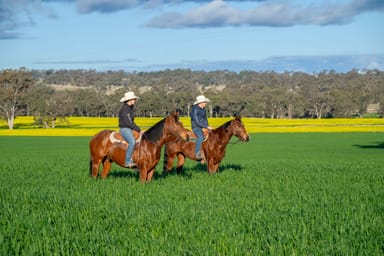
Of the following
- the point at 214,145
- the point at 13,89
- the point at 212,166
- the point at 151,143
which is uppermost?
the point at 13,89

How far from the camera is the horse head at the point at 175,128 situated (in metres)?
14.9

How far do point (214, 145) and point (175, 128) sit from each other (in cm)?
254

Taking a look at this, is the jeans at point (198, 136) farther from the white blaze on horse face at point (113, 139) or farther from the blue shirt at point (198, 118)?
the white blaze on horse face at point (113, 139)

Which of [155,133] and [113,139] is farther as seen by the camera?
[113,139]

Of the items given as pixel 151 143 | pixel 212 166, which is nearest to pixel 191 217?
pixel 151 143

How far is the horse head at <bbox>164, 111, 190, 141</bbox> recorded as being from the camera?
48.9 feet

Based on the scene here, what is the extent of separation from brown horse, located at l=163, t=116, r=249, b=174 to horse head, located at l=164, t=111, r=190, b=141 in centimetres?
221

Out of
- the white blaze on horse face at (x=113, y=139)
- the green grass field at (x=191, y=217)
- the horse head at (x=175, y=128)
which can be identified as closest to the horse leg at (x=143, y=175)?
the green grass field at (x=191, y=217)

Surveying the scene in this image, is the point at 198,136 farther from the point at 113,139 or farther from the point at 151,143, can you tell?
the point at 113,139

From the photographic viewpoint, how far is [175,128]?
588 inches

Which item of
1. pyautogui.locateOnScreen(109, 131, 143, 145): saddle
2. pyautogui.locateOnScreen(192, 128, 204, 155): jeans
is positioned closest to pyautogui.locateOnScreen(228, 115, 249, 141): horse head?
pyautogui.locateOnScreen(192, 128, 204, 155): jeans

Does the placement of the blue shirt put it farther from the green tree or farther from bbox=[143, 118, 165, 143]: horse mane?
the green tree

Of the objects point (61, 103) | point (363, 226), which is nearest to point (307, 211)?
point (363, 226)

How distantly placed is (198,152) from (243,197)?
5.02 metres
